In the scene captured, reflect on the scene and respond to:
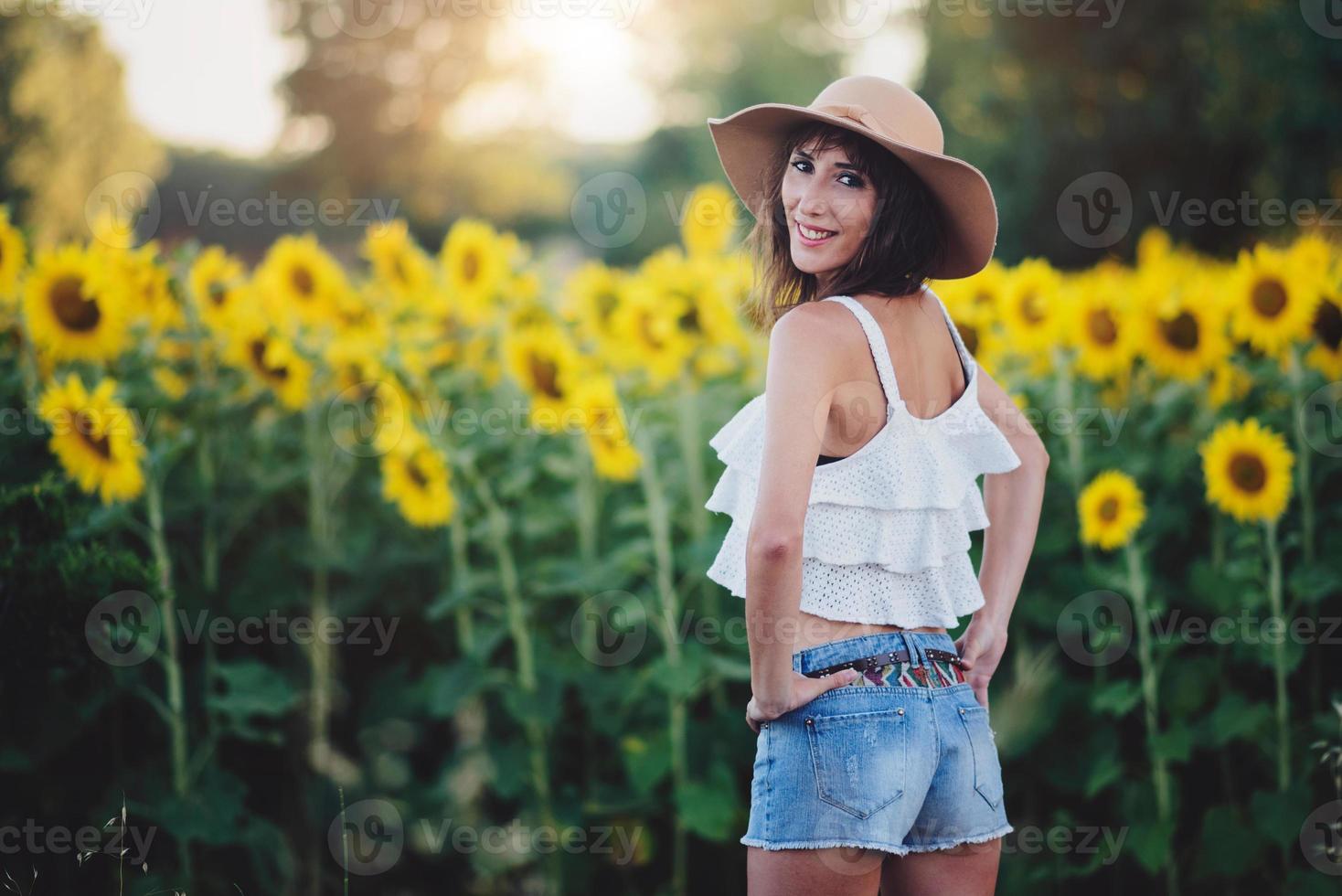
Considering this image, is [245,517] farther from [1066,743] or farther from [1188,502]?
[1188,502]

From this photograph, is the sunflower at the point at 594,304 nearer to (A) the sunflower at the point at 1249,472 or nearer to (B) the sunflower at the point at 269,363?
(B) the sunflower at the point at 269,363

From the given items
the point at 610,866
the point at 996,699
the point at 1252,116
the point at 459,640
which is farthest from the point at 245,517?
the point at 1252,116

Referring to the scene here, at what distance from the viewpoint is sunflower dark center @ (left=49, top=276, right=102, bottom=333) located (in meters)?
3.40

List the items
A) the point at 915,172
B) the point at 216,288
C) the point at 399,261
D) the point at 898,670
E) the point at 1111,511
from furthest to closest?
the point at 399,261 < the point at 216,288 < the point at 1111,511 < the point at 915,172 < the point at 898,670

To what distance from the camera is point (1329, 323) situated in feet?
10.4

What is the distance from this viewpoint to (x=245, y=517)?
362cm

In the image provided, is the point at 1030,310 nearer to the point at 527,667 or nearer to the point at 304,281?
the point at 527,667

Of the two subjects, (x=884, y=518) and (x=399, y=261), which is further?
(x=399, y=261)

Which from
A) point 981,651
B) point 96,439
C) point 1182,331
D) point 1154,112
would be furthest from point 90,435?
point 1154,112

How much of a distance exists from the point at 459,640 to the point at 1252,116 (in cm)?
1103

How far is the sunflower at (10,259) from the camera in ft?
11.2

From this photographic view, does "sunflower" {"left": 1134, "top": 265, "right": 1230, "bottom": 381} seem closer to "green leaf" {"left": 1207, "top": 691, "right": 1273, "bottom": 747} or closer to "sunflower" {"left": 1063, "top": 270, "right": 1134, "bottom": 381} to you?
"sunflower" {"left": 1063, "top": 270, "right": 1134, "bottom": 381}

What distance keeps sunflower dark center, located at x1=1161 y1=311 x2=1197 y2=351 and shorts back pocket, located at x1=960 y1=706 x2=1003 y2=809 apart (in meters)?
2.09

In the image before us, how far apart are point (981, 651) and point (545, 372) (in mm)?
1847
